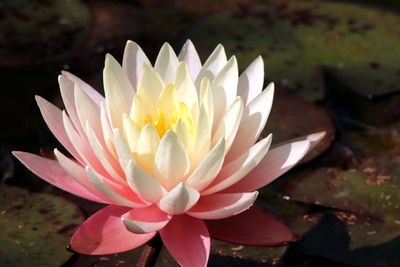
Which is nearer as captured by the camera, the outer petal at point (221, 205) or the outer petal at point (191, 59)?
the outer petal at point (221, 205)

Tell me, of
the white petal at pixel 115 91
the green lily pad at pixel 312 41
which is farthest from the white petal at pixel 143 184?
the green lily pad at pixel 312 41

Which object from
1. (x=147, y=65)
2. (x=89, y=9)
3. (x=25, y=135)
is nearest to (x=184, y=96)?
(x=147, y=65)

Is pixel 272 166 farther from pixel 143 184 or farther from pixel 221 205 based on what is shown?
pixel 143 184

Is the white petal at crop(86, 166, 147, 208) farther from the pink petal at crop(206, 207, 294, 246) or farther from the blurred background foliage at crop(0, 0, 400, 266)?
the blurred background foliage at crop(0, 0, 400, 266)

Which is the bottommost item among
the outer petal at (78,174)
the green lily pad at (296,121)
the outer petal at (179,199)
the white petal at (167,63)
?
the green lily pad at (296,121)

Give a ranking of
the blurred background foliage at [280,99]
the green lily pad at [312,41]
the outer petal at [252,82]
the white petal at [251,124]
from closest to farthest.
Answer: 1. the white petal at [251,124]
2. the outer petal at [252,82]
3. the blurred background foliage at [280,99]
4. the green lily pad at [312,41]

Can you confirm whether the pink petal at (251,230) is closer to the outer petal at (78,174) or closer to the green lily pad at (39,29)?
the outer petal at (78,174)

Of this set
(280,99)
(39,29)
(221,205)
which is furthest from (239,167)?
(39,29)
